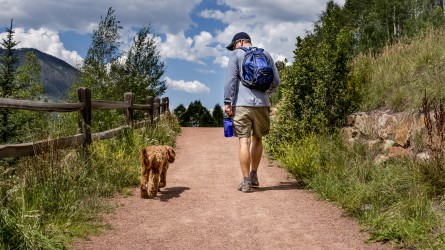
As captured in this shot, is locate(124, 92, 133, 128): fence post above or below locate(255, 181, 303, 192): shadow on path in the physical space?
above

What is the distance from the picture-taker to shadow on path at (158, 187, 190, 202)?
21.0 ft

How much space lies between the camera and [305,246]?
4.46 metres

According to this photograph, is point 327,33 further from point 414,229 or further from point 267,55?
point 414,229

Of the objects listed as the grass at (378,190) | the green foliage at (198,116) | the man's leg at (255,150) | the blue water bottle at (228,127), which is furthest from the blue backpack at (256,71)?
the green foliage at (198,116)

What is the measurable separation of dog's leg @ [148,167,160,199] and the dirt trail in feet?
0.34

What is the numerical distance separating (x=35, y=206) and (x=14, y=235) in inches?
41.0

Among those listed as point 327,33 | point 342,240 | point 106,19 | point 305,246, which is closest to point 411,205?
point 342,240

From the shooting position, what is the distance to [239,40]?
6867mm

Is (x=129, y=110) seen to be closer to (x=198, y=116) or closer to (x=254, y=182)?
(x=254, y=182)

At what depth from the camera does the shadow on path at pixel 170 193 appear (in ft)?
21.0

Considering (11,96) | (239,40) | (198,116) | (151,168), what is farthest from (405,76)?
(198,116)

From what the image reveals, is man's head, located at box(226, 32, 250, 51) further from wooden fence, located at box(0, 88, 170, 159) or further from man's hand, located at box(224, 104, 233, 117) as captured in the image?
wooden fence, located at box(0, 88, 170, 159)

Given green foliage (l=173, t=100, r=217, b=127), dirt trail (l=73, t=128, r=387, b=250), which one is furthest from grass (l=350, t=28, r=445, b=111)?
green foliage (l=173, t=100, r=217, b=127)

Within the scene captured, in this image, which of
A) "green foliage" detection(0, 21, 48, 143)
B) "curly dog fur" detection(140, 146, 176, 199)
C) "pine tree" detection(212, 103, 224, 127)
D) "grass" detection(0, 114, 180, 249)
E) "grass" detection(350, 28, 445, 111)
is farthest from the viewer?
"pine tree" detection(212, 103, 224, 127)
